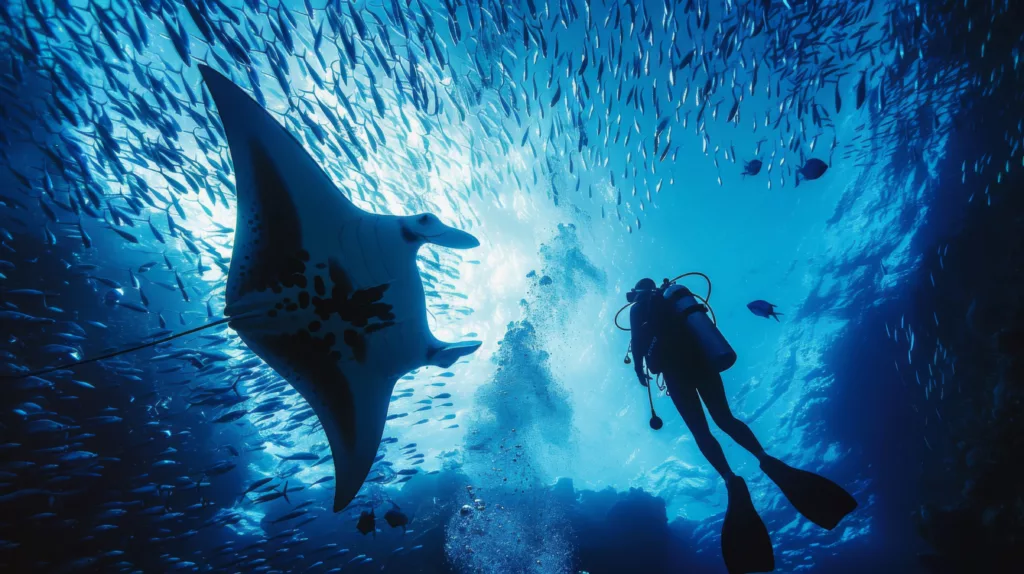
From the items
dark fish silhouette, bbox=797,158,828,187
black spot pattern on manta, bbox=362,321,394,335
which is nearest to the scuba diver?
black spot pattern on manta, bbox=362,321,394,335

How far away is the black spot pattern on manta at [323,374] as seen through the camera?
274 centimetres

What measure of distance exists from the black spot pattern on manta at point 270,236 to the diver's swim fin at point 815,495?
4177mm

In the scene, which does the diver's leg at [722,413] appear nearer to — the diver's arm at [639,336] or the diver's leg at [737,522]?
the diver's leg at [737,522]

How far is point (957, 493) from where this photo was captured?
11.2 meters

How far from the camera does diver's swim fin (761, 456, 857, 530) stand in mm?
3248

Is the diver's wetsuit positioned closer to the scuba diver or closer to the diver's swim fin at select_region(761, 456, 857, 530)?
the scuba diver

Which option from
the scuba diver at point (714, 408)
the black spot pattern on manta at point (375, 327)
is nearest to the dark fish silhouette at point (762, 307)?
the scuba diver at point (714, 408)

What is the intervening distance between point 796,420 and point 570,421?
11.1 meters

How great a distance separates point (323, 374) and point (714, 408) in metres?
3.61

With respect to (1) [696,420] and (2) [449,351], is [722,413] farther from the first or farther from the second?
(2) [449,351]

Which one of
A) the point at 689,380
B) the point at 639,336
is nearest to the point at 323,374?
the point at 639,336

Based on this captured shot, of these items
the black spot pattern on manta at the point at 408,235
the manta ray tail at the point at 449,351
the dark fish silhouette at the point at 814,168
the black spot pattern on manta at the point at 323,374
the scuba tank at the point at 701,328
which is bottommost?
the black spot pattern on manta at the point at 323,374

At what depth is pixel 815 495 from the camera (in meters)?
3.33

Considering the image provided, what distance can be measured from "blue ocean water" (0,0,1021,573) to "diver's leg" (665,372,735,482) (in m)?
4.73
